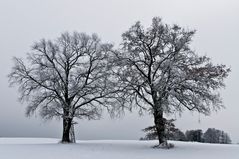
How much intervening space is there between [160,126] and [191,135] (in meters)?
39.9

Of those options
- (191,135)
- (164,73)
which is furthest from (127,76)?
(191,135)

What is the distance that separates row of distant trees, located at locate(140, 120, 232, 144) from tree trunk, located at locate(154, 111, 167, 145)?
0.39m

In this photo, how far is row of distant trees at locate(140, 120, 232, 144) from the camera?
23.3 m

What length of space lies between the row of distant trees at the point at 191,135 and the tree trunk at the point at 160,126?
0.39 m

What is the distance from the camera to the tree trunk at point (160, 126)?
76.2ft

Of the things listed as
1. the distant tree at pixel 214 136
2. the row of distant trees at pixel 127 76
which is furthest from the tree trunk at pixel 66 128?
the distant tree at pixel 214 136

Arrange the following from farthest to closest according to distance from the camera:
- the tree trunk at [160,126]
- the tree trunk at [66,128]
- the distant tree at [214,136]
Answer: the distant tree at [214,136], the tree trunk at [66,128], the tree trunk at [160,126]

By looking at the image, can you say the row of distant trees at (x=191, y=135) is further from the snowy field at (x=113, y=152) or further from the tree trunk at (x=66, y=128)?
the tree trunk at (x=66, y=128)

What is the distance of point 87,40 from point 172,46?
10.7m

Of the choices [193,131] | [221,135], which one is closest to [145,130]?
[193,131]

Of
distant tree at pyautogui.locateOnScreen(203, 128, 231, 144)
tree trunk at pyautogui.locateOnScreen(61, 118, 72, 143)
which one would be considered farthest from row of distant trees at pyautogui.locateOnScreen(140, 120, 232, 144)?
tree trunk at pyautogui.locateOnScreen(61, 118, 72, 143)

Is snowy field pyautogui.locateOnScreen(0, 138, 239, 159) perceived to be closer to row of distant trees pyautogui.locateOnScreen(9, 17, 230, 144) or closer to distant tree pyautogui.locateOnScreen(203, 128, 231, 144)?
row of distant trees pyautogui.locateOnScreen(9, 17, 230, 144)

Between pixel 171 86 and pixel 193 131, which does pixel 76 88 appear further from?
pixel 193 131

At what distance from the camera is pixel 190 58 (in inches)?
910
